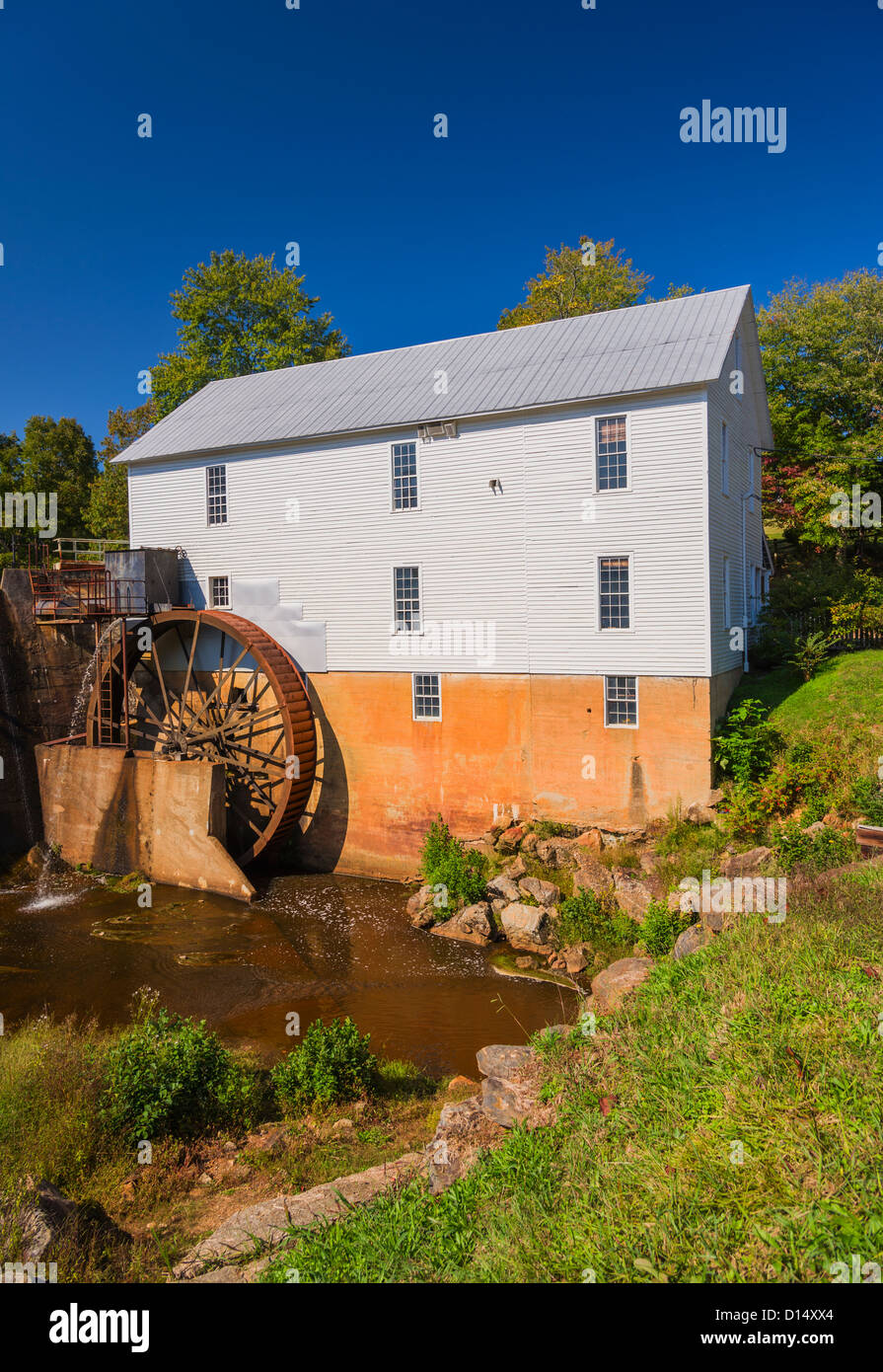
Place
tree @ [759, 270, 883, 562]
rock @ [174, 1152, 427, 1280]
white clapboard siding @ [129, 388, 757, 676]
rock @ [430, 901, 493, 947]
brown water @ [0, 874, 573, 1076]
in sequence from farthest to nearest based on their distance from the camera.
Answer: tree @ [759, 270, 883, 562], white clapboard siding @ [129, 388, 757, 676], rock @ [430, 901, 493, 947], brown water @ [0, 874, 573, 1076], rock @ [174, 1152, 427, 1280]

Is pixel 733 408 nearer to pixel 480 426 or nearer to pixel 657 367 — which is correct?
pixel 657 367

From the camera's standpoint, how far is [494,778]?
17984 millimetres

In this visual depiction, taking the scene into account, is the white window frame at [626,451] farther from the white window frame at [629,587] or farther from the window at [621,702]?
the window at [621,702]

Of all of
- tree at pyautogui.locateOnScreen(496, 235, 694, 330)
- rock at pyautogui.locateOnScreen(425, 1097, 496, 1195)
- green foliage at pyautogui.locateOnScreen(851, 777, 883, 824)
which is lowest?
rock at pyautogui.locateOnScreen(425, 1097, 496, 1195)

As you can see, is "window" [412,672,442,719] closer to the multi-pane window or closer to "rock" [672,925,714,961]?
the multi-pane window

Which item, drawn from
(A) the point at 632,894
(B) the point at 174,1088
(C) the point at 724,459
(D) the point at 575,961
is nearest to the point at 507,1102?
(B) the point at 174,1088

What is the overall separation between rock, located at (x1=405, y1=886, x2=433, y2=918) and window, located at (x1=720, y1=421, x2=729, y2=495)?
10.8m

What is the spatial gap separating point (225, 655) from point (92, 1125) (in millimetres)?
14403

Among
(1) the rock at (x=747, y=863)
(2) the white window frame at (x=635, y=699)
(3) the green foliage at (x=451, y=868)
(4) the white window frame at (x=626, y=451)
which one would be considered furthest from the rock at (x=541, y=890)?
(4) the white window frame at (x=626, y=451)

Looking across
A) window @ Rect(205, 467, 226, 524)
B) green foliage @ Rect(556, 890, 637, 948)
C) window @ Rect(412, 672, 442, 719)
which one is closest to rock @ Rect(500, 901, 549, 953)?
green foliage @ Rect(556, 890, 637, 948)

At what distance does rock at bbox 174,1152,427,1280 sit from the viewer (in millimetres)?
6359

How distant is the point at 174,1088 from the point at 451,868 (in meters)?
8.45

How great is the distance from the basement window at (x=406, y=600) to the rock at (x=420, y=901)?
6038 millimetres
